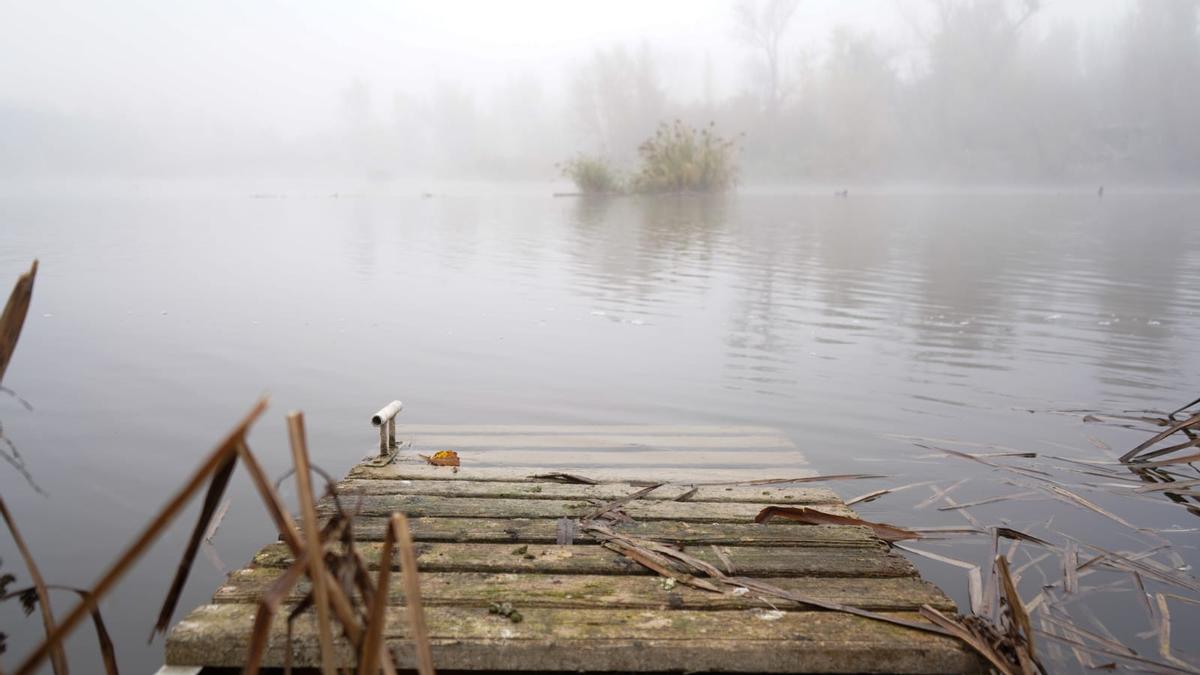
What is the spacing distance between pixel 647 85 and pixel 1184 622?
45.7m

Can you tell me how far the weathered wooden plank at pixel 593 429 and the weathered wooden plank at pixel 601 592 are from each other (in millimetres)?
1823

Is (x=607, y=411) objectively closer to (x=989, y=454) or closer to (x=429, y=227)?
(x=989, y=454)

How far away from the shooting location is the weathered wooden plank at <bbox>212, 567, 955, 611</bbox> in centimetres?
190

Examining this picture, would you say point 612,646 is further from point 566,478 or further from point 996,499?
point 996,499

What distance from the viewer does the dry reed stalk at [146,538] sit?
555mm

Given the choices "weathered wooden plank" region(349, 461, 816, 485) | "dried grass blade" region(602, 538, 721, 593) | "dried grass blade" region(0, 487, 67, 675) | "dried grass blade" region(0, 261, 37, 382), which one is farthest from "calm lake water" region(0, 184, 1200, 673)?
"dried grass blade" region(0, 261, 37, 382)

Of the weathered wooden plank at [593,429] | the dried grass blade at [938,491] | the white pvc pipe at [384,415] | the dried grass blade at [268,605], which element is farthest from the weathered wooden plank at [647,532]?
the dried grass blade at [268,605]

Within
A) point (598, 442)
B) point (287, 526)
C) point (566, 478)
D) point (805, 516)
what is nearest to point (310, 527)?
point (287, 526)

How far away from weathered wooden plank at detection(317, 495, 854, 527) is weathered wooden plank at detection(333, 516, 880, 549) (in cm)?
4

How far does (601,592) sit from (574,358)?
3.67m

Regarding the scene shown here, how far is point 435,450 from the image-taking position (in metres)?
3.60

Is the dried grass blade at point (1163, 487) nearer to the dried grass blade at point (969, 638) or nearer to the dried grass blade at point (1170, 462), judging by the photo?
the dried grass blade at point (1170, 462)

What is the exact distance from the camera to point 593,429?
4047 millimetres

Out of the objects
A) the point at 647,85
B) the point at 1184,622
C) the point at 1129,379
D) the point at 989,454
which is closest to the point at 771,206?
the point at 1129,379
